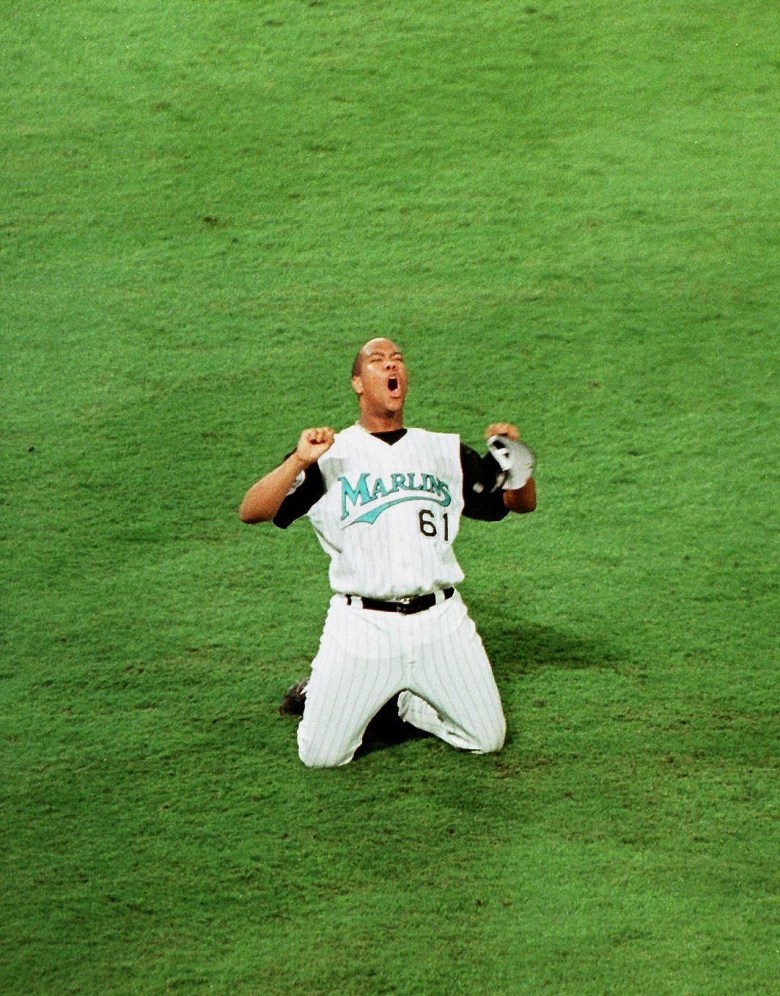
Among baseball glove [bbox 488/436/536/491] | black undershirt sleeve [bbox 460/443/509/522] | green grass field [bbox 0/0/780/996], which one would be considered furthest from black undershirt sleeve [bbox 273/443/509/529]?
green grass field [bbox 0/0/780/996]

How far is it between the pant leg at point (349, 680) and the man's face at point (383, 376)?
0.59 meters

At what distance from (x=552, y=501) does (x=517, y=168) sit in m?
1.76

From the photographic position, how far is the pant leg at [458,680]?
404 centimetres

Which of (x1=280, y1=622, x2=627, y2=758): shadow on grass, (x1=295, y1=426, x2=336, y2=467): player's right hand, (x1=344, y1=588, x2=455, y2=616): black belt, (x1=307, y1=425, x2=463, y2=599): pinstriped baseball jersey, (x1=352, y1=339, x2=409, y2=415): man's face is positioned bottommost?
(x1=280, y1=622, x2=627, y2=758): shadow on grass

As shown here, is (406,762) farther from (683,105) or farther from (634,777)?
(683,105)

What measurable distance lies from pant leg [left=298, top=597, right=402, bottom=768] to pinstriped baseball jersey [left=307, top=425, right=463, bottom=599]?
110 millimetres

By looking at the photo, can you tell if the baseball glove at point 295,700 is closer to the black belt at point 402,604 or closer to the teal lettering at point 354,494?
the black belt at point 402,604

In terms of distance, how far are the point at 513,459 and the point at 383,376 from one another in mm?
431

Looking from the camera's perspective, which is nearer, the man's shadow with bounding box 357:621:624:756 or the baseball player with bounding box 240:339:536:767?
the baseball player with bounding box 240:339:536:767

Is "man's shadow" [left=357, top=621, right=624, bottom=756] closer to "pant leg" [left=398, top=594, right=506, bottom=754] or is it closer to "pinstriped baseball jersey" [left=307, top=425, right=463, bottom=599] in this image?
"pant leg" [left=398, top=594, right=506, bottom=754]

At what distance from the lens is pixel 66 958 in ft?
11.7

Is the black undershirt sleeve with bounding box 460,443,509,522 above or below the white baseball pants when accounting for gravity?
above

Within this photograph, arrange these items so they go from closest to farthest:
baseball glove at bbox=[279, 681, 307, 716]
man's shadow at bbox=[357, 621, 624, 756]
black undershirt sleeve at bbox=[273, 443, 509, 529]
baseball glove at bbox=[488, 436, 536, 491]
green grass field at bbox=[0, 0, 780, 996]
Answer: green grass field at bbox=[0, 0, 780, 996]
baseball glove at bbox=[488, 436, 536, 491]
black undershirt sleeve at bbox=[273, 443, 509, 529]
baseball glove at bbox=[279, 681, 307, 716]
man's shadow at bbox=[357, 621, 624, 756]

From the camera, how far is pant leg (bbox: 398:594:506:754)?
404 cm
